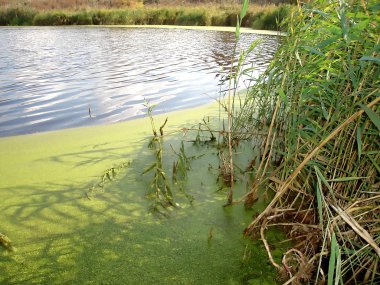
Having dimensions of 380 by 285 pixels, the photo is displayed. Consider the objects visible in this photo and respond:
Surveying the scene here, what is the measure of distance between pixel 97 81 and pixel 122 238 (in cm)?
315

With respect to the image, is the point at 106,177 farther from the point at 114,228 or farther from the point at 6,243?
the point at 6,243

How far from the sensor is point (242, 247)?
44.5 inches

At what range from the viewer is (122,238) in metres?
1.17

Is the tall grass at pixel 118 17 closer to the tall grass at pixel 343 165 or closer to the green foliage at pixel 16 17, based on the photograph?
the green foliage at pixel 16 17

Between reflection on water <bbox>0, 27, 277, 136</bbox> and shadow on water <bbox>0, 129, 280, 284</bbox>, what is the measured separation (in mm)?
928

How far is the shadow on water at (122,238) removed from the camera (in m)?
1.01

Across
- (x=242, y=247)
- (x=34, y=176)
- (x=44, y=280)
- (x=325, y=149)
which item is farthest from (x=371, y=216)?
(x=34, y=176)

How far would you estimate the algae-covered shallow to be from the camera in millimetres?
1017

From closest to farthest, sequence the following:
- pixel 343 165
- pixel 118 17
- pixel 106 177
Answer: pixel 343 165 → pixel 106 177 → pixel 118 17

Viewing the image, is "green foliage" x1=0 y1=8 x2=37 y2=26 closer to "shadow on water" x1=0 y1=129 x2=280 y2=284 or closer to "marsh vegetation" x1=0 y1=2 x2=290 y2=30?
"marsh vegetation" x1=0 y1=2 x2=290 y2=30

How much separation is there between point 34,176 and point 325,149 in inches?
53.1

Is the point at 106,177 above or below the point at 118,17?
below

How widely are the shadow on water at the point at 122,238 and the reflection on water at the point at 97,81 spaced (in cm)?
93

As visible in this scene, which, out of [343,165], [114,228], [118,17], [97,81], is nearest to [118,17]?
[118,17]
